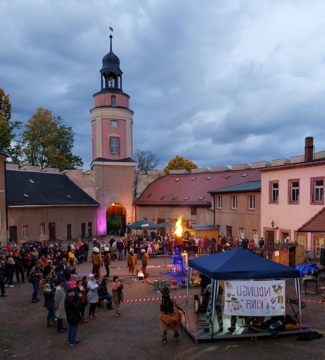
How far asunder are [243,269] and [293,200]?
1426 centimetres

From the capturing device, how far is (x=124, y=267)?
2144 centimetres

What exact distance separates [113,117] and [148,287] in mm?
27851

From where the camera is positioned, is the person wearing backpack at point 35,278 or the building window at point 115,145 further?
the building window at point 115,145

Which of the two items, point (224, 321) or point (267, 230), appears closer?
point (224, 321)

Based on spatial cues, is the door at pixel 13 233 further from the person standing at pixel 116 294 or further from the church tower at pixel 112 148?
the person standing at pixel 116 294

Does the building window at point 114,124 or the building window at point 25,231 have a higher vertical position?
the building window at point 114,124

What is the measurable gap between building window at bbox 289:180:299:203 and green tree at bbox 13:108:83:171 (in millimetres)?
30752

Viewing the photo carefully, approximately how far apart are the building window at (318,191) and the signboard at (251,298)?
40.4 feet

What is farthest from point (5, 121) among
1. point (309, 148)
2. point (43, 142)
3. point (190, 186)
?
point (309, 148)

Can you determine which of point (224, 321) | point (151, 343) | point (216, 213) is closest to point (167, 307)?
point (151, 343)

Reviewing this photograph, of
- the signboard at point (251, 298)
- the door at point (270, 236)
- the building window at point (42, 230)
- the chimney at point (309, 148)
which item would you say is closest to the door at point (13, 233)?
the building window at point (42, 230)

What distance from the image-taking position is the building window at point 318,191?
1967 cm

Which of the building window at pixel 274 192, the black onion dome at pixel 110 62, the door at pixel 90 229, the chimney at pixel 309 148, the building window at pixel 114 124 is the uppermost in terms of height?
the black onion dome at pixel 110 62

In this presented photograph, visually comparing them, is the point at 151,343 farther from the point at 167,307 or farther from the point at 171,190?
the point at 171,190
